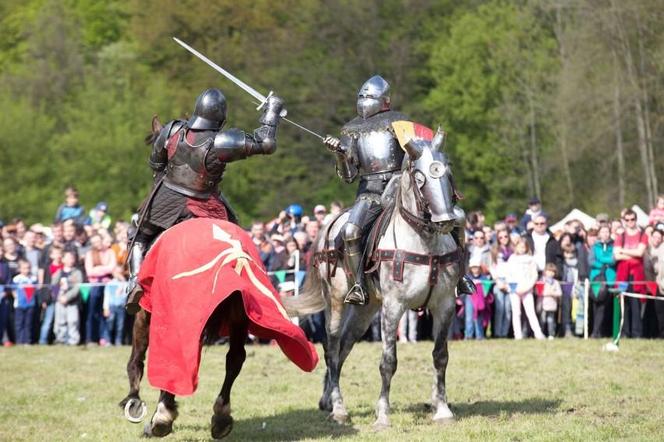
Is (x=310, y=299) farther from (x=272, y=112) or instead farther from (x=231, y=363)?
(x=272, y=112)

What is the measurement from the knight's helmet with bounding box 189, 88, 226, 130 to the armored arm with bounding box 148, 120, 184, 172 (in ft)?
0.52

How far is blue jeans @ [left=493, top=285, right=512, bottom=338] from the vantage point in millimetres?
20906

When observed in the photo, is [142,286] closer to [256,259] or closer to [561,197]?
[256,259]

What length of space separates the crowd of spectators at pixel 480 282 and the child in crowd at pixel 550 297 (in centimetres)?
2

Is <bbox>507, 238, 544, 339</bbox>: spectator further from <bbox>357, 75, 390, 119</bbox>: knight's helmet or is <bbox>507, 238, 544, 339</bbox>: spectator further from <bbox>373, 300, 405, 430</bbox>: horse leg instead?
<bbox>373, 300, 405, 430</bbox>: horse leg

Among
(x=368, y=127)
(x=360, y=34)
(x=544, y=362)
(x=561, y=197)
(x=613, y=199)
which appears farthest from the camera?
(x=360, y=34)

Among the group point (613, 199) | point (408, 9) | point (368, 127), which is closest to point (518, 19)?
point (408, 9)

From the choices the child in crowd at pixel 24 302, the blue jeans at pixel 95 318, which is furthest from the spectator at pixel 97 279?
the child in crowd at pixel 24 302

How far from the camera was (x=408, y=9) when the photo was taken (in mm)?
52625

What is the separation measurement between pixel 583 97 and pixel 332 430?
30.2 meters

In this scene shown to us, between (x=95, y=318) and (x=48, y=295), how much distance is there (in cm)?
81

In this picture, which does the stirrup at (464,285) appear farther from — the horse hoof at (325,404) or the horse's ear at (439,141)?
the horse hoof at (325,404)

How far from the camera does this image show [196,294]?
10.7 meters

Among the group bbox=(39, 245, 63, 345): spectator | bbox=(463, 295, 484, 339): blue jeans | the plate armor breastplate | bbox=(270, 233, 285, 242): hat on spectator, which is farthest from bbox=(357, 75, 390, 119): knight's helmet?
bbox=(39, 245, 63, 345): spectator
